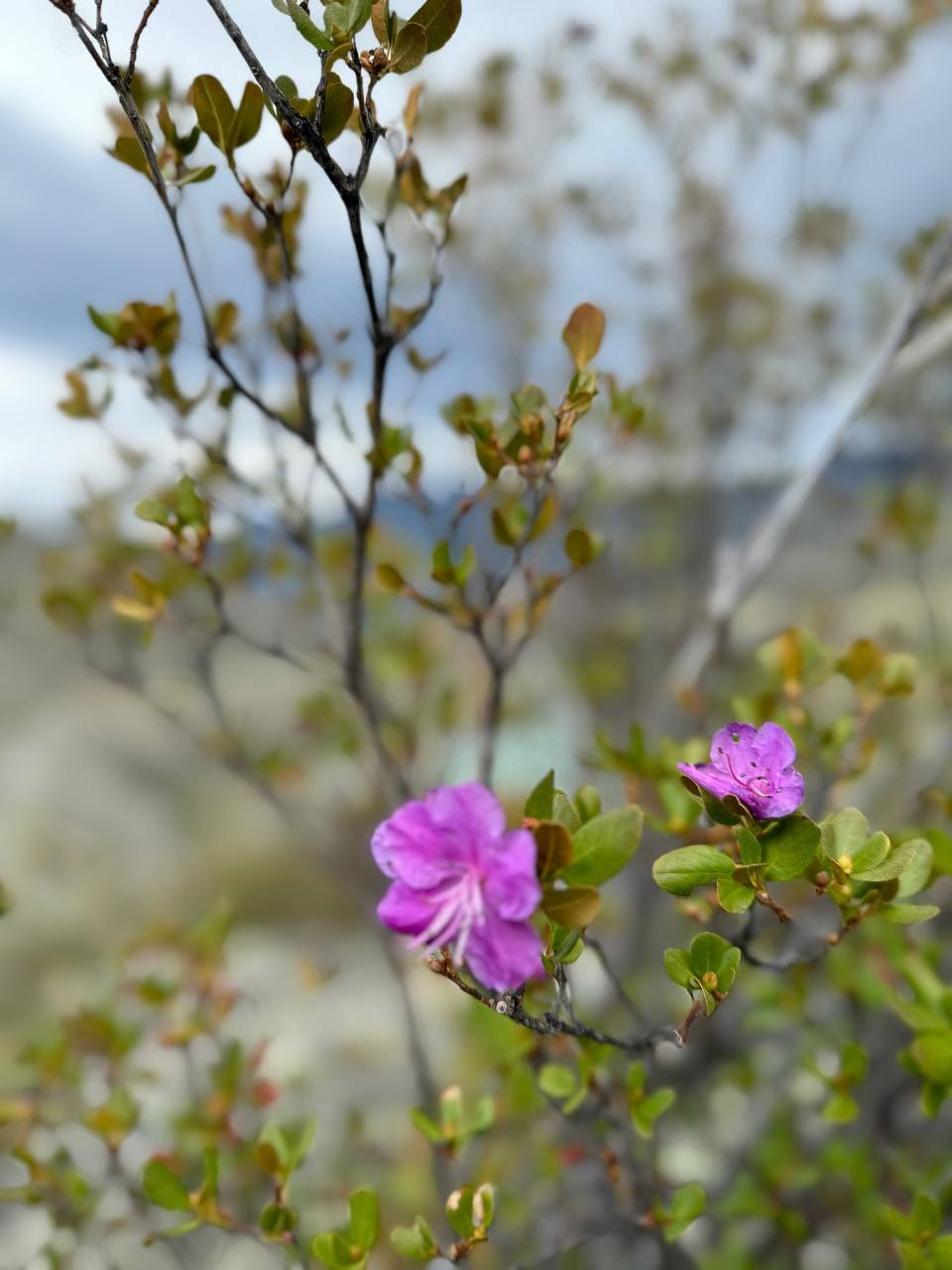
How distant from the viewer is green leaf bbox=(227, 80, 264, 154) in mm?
611

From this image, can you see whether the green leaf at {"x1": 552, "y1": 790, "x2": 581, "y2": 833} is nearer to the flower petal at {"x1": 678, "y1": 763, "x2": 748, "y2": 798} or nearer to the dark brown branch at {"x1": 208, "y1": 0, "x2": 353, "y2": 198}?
the flower petal at {"x1": 678, "y1": 763, "x2": 748, "y2": 798}

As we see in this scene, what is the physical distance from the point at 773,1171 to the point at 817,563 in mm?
2742

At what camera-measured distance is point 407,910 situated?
1.33ft

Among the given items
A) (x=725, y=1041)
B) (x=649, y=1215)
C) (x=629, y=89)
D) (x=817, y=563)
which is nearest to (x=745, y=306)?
(x=629, y=89)

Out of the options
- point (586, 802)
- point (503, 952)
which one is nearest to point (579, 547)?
point (586, 802)

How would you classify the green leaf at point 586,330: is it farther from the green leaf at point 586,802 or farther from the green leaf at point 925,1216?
the green leaf at point 925,1216

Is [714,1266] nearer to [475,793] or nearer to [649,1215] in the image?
[649,1215]

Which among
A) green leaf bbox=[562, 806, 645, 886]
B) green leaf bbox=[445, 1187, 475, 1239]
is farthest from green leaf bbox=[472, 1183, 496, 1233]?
green leaf bbox=[562, 806, 645, 886]

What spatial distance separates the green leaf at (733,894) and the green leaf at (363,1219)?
344 millimetres

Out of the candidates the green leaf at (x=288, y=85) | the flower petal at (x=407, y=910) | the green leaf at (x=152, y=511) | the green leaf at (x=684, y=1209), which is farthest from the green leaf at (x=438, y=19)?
the green leaf at (x=684, y=1209)

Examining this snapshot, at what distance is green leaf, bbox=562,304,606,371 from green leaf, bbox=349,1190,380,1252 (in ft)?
2.04

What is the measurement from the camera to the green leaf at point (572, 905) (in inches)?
16.1

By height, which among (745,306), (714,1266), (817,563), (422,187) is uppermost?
(745,306)

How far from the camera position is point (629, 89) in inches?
84.4
